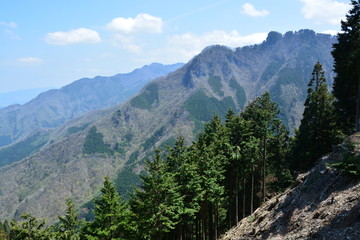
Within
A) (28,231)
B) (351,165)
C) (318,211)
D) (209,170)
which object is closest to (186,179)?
(209,170)

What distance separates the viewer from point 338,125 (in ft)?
123

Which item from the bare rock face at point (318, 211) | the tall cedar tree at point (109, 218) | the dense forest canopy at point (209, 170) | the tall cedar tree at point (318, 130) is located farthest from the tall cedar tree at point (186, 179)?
the tall cedar tree at point (318, 130)

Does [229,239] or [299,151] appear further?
[299,151]

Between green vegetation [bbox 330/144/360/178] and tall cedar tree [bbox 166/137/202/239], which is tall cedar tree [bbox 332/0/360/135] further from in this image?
tall cedar tree [bbox 166/137/202/239]

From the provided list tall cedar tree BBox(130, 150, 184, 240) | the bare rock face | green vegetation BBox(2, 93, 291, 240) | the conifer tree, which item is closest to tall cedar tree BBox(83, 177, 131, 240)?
green vegetation BBox(2, 93, 291, 240)

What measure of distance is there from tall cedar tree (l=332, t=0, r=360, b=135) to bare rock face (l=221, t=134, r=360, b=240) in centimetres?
1020

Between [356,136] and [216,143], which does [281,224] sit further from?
[216,143]

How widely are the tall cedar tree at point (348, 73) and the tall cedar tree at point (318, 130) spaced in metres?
1.37

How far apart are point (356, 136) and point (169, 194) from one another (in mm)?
17132

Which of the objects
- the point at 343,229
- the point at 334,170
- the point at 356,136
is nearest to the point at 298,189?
the point at 334,170

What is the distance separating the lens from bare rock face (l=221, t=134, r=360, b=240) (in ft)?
52.4

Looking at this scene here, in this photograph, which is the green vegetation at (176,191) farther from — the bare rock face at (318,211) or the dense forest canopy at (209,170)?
the bare rock face at (318,211)

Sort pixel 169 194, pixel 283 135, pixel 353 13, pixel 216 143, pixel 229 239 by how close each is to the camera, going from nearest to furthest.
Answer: pixel 169 194 → pixel 229 239 → pixel 353 13 → pixel 216 143 → pixel 283 135

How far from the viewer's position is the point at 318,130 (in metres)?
37.2
